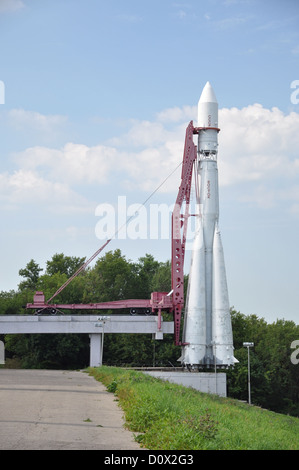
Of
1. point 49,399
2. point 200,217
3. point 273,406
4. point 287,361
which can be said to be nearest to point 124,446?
point 49,399

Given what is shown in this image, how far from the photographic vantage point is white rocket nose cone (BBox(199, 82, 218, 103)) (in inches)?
2105

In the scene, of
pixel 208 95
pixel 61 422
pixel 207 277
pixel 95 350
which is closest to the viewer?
pixel 61 422

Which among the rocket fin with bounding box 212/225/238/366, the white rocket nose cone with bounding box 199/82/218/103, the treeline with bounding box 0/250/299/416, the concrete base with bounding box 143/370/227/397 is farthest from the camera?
the treeline with bounding box 0/250/299/416

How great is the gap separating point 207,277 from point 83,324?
11.6 metres

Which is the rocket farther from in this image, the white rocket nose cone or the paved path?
the paved path

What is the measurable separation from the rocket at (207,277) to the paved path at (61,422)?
2642 centimetres

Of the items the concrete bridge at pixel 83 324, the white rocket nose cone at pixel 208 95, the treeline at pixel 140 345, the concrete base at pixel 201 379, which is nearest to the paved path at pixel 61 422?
the concrete base at pixel 201 379

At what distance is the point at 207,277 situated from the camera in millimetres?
52094

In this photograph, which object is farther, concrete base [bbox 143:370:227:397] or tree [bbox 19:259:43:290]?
tree [bbox 19:259:43:290]

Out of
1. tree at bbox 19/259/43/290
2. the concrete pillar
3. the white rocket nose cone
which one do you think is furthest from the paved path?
tree at bbox 19/259/43/290

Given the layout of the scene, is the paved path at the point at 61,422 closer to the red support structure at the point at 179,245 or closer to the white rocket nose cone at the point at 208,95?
the red support structure at the point at 179,245

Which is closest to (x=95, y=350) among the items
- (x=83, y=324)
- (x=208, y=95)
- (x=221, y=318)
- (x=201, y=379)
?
(x=83, y=324)

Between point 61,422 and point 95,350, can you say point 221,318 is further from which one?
point 61,422
